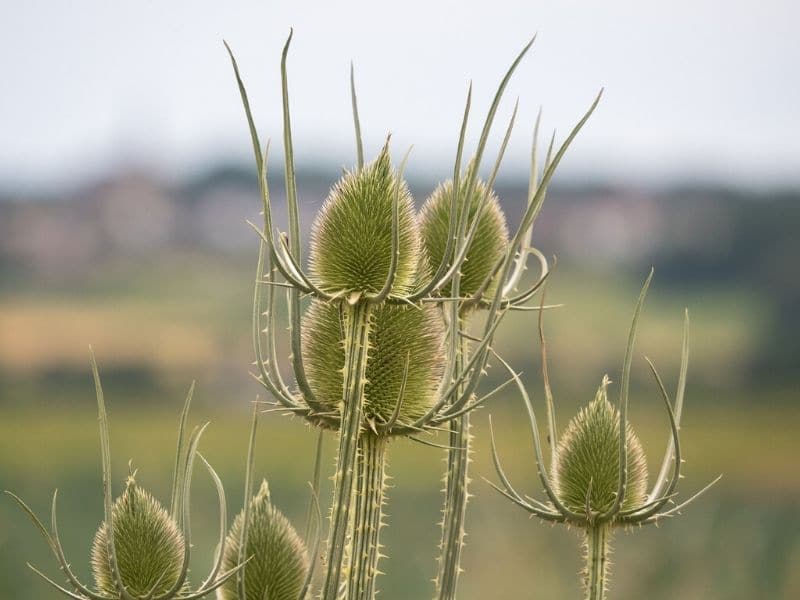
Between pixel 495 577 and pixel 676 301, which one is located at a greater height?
pixel 676 301

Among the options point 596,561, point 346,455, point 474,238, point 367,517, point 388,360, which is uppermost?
point 474,238

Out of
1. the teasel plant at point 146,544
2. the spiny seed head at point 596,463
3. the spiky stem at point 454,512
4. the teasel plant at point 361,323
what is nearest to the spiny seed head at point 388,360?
the teasel plant at point 361,323

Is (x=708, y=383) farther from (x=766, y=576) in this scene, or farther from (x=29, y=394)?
(x=29, y=394)

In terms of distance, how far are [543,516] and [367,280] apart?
58 cm

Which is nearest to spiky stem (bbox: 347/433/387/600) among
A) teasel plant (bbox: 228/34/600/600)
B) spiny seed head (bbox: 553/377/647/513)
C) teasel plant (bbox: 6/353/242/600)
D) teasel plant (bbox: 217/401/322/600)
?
teasel plant (bbox: 228/34/600/600)

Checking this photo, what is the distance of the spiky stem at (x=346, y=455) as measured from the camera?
1682 millimetres

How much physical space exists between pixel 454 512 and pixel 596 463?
0.97 ft

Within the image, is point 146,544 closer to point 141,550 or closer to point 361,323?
point 141,550

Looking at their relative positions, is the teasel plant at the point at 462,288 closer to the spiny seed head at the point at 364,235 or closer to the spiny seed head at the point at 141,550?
the spiny seed head at the point at 364,235

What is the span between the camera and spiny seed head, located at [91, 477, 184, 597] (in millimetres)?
1835

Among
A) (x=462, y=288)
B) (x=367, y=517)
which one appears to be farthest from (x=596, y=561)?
(x=462, y=288)

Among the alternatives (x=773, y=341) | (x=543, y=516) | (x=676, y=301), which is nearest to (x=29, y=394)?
(x=676, y=301)

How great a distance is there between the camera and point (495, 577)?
30.8 feet

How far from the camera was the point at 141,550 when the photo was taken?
183 centimetres
